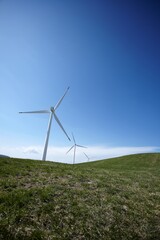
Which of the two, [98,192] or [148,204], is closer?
[148,204]

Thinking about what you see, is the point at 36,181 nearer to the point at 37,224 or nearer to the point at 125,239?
the point at 37,224

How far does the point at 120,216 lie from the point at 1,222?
20.7 feet

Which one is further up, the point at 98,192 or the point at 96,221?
the point at 98,192

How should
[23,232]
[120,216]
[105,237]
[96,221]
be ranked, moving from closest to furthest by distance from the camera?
[23,232], [105,237], [96,221], [120,216]

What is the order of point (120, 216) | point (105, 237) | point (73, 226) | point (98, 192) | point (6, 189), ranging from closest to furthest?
point (105, 237), point (73, 226), point (120, 216), point (6, 189), point (98, 192)

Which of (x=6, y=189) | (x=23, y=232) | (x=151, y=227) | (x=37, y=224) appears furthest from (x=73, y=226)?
(x=6, y=189)

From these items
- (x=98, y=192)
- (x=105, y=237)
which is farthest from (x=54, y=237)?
(x=98, y=192)

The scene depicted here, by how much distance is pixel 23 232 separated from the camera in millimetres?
5789

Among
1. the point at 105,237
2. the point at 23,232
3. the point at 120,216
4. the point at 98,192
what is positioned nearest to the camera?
the point at 23,232

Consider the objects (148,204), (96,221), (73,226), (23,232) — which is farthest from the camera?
(148,204)

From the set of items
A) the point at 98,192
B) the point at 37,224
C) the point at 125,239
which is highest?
the point at 98,192

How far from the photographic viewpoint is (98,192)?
11328 millimetres

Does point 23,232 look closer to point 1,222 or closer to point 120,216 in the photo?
point 1,222

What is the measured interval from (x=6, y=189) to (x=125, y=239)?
7.63m
